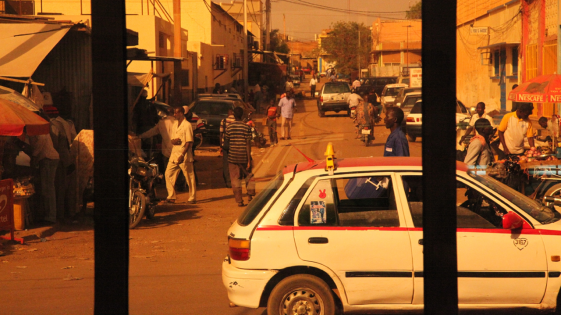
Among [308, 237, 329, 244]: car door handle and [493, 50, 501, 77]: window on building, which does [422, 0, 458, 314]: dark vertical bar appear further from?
[493, 50, 501, 77]: window on building

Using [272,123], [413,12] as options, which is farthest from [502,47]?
[413,12]

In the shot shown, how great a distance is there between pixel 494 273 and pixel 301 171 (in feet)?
4.88

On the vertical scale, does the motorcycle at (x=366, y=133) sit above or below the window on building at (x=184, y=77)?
below

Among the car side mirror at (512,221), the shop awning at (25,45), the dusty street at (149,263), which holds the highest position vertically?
the shop awning at (25,45)

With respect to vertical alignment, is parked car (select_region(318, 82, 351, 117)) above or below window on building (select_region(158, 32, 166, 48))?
below

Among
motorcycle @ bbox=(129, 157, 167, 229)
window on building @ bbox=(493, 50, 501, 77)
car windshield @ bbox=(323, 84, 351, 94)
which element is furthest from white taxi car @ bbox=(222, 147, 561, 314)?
window on building @ bbox=(493, 50, 501, 77)

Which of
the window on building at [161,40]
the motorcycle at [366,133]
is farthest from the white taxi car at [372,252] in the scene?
the window on building at [161,40]

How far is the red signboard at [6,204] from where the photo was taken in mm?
6547

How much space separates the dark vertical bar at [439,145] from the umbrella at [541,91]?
7424 mm

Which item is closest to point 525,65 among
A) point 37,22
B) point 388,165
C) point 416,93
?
point 416,93

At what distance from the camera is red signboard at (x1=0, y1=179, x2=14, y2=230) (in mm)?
6547

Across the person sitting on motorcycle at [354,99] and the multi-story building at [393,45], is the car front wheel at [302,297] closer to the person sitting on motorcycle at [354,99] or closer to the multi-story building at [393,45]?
the multi-story building at [393,45]

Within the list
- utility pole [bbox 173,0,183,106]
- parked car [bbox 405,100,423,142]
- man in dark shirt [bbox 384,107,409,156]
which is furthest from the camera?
utility pole [bbox 173,0,183,106]

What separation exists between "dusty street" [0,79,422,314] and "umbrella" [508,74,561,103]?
270 centimetres
